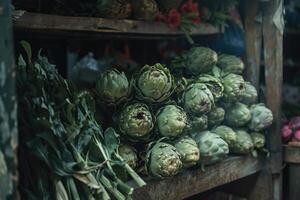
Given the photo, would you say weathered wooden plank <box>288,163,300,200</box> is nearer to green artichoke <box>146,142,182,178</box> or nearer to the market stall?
the market stall

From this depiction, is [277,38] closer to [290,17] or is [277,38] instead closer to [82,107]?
[82,107]

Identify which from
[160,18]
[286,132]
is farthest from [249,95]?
[160,18]

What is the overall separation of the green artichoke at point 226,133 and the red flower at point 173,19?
669 mm

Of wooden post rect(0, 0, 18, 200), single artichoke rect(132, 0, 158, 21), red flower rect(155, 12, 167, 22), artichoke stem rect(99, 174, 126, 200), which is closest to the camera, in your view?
wooden post rect(0, 0, 18, 200)

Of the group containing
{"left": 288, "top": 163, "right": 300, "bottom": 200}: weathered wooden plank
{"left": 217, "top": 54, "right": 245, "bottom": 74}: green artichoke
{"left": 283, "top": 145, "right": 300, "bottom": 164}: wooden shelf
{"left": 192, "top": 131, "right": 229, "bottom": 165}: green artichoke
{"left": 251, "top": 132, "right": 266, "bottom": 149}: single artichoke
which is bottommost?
{"left": 288, "top": 163, "right": 300, "bottom": 200}: weathered wooden plank

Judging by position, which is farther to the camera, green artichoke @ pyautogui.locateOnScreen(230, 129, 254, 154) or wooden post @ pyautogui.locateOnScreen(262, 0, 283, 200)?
wooden post @ pyautogui.locateOnScreen(262, 0, 283, 200)

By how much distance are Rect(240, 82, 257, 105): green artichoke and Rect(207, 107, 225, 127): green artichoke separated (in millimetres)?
241

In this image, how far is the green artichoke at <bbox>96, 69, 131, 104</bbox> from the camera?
86.7 inches

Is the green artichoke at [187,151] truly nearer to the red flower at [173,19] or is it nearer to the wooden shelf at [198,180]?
the wooden shelf at [198,180]

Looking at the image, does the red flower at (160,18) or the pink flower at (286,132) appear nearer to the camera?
the red flower at (160,18)

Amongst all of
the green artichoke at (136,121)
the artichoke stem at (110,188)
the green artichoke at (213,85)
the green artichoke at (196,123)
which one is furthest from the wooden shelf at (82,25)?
the artichoke stem at (110,188)

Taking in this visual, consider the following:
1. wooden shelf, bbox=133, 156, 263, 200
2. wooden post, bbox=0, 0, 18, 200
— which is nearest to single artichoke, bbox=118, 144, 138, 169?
wooden shelf, bbox=133, 156, 263, 200

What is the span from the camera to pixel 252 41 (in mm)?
2959

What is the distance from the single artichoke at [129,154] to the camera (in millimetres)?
2156
